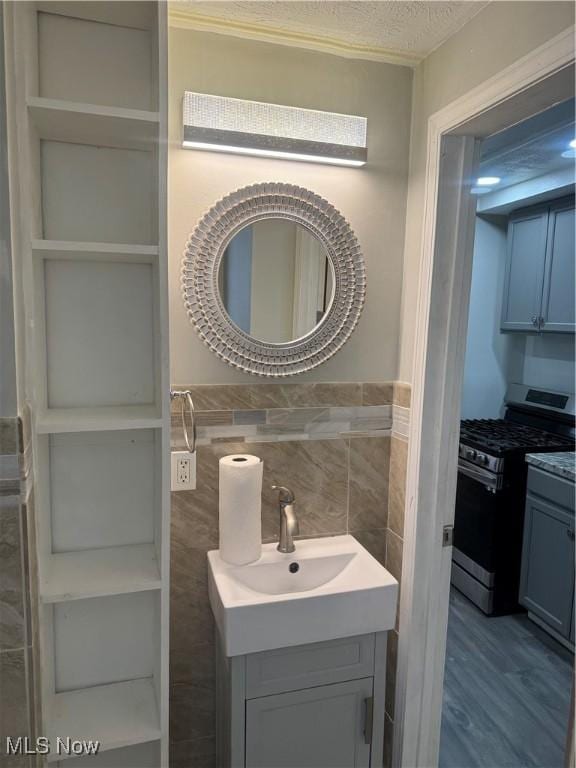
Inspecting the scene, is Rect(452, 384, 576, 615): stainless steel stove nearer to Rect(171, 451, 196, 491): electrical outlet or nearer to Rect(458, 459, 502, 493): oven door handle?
Rect(458, 459, 502, 493): oven door handle

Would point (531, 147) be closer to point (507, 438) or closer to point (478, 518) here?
point (507, 438)

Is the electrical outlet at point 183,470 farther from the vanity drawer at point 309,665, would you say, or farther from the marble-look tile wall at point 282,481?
the vanity drawer at point 309,665

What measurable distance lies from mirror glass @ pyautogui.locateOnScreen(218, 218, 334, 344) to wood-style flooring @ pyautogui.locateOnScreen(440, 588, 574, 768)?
1756mm

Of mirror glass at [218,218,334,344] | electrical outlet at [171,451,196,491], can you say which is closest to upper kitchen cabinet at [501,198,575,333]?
mirror glass at [218,218,334,344]

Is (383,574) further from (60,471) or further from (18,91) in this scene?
(18,91)

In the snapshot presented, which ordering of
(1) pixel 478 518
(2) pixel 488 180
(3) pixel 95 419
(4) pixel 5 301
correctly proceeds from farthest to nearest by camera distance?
(2) pixel 488 180 < (1) pixel 478 518 < (3) pixel 95 419 < (4) pixel 5 301

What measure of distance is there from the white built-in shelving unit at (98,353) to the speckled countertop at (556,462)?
6.84 feet

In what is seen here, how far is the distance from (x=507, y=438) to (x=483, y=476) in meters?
0.30

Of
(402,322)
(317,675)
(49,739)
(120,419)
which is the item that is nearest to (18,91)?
(120,419)

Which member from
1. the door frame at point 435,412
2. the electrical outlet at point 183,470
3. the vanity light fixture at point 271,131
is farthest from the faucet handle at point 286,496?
the vanity light fixture at point 271,131

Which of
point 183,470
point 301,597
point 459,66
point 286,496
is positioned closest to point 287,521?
point 286,496

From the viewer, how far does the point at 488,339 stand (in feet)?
11.7

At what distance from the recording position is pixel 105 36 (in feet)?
3.79

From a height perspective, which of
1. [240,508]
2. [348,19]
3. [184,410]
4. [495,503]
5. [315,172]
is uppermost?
[348,19]
